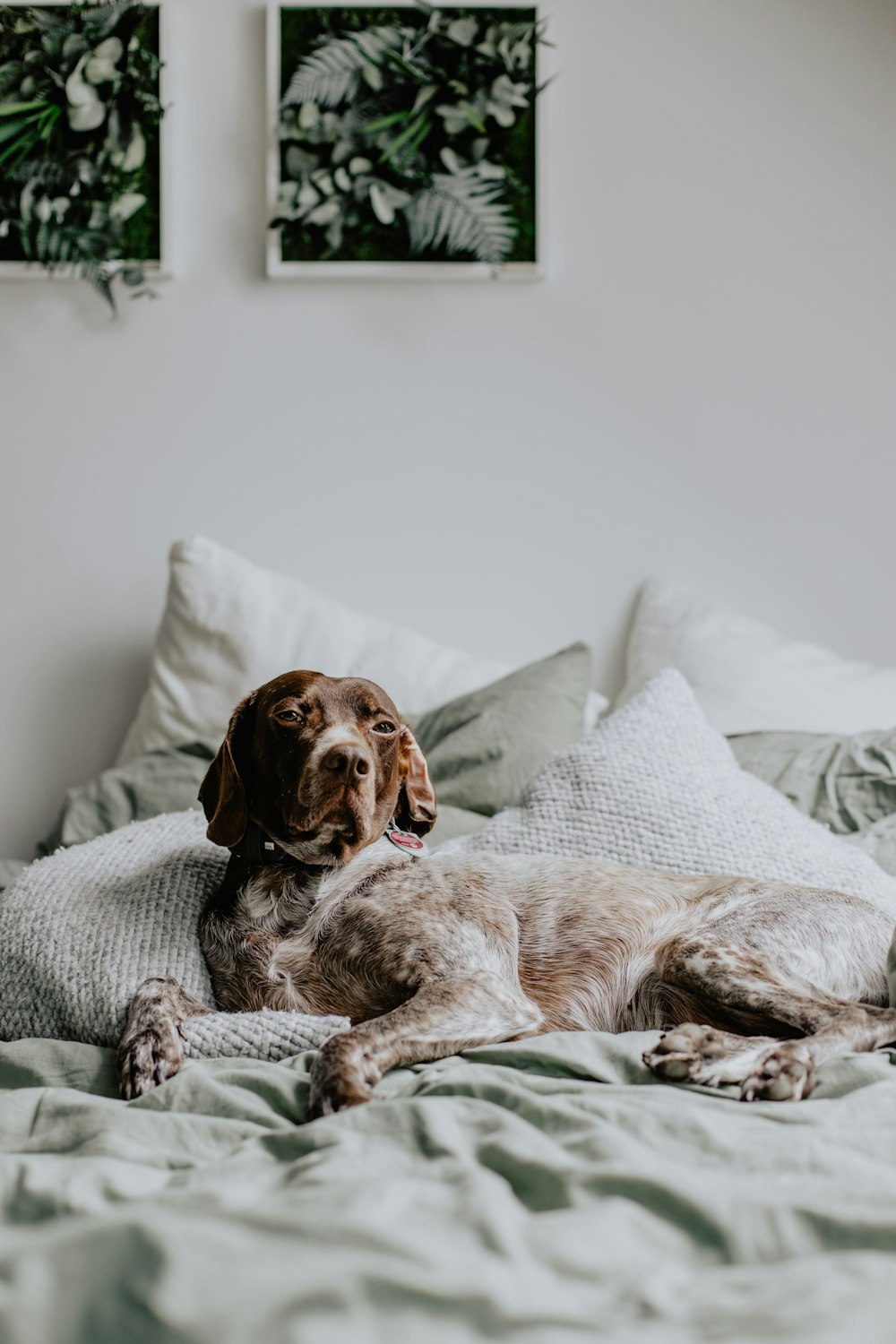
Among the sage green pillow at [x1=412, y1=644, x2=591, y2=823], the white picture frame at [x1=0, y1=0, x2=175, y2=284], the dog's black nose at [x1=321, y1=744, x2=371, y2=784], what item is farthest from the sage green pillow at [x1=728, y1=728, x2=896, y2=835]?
the white picture frame at [x1=0, y1=0, x2=175, y2=284]

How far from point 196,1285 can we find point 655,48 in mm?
3313

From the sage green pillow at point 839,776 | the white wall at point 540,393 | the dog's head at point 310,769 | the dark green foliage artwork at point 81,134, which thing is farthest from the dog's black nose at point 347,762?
the dark green foliage artwork at point 81,134

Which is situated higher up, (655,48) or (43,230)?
(655,48)

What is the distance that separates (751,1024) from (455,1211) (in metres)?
0.67

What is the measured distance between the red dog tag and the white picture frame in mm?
2151

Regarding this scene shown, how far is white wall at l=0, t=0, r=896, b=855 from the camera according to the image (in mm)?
3193

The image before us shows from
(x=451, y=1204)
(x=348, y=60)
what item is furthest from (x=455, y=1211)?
(x=348, y=60)

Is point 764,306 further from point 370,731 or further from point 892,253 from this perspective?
point 370,731

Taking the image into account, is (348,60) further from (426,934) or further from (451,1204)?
(451,1204)

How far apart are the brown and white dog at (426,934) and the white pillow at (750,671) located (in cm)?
108

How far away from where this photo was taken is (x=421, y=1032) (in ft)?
4.60

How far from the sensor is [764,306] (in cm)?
323

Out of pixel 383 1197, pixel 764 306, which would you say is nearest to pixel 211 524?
pixel 764 306

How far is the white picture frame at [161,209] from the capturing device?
316cm
